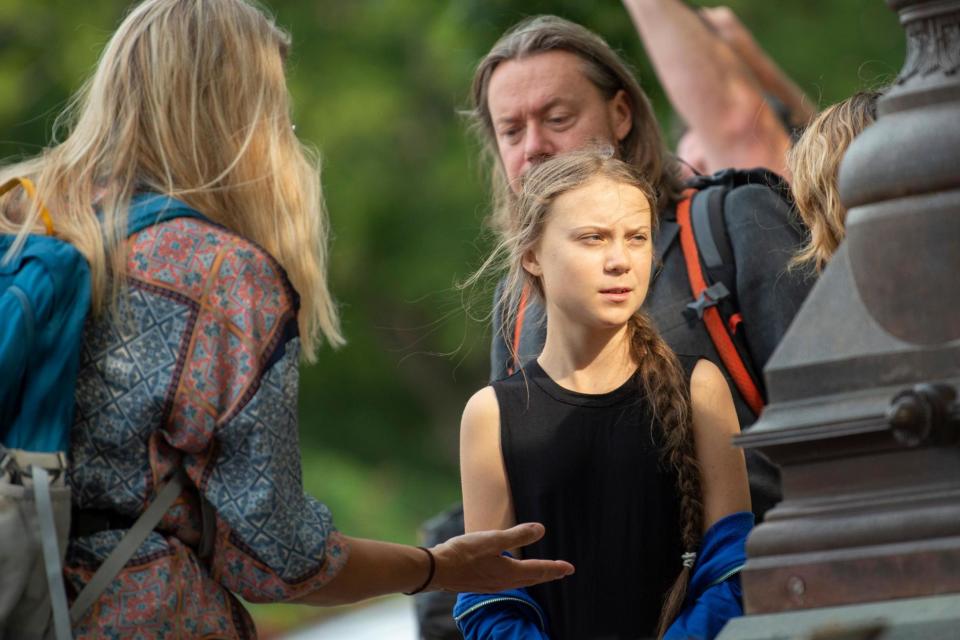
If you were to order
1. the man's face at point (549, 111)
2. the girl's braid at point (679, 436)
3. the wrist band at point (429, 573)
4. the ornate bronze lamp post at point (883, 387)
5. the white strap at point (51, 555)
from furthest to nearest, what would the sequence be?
the man's face at point (549, 111), the girl's braid at point (679, 436), the wrist band at point (429, 573), the white strap at point (51, 555), the ornate bronze lamp post at point (883, 387)

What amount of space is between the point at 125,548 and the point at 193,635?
199 millimetres

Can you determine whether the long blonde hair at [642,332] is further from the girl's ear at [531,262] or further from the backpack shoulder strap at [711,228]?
the backpack shoulder strap at [711,228]

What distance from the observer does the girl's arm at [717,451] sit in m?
3.91

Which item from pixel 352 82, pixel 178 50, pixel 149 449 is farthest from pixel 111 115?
pixel 352 82

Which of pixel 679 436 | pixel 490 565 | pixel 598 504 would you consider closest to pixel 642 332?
pixel 679 436

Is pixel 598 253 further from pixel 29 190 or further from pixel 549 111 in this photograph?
pixel 29 190

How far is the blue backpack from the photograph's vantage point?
3.31m

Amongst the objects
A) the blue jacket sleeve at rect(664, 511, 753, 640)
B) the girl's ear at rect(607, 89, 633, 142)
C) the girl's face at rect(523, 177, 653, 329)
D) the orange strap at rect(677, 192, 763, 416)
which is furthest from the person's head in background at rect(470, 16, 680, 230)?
the blue jacket sleeve at rect(664, 511, 753, 640)

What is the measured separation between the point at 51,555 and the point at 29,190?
0.74m

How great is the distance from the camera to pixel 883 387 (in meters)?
3.08

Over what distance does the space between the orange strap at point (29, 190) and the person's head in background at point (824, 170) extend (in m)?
1.66

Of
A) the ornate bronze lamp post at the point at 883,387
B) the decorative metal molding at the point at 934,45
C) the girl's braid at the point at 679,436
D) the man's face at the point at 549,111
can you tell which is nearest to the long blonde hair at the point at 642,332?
the girl's braid at the point at 679,436

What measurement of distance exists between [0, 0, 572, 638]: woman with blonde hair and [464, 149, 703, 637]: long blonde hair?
1.10 ft

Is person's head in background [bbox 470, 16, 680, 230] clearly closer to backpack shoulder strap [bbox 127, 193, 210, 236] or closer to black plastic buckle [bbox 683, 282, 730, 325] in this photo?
black plastic buckle [bbox 683, 282, 730, 325]
